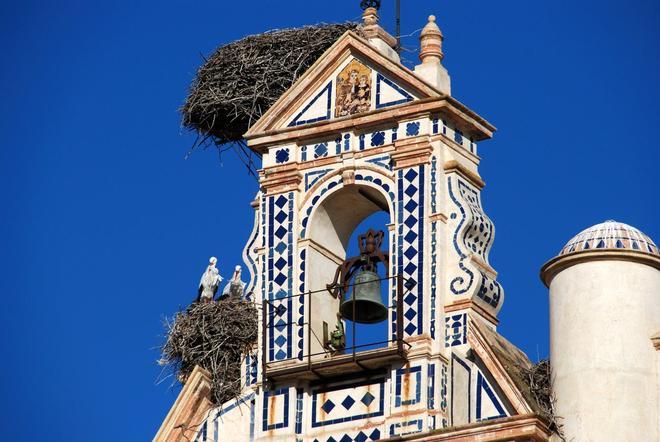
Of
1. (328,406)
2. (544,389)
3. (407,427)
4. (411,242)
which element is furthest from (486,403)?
(411,242)

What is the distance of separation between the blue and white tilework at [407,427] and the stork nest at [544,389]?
1.17 metres

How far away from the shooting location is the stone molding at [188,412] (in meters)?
37.5

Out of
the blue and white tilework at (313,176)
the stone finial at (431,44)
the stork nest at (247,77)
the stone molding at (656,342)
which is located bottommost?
the stone molding at (656,342)

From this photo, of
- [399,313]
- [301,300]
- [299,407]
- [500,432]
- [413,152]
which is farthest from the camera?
[301,300]

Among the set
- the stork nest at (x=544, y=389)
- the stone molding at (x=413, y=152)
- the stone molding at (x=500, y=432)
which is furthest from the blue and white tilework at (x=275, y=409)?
the stone molding at (x=413, y=152)

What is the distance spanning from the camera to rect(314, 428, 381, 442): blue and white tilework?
3609 cm

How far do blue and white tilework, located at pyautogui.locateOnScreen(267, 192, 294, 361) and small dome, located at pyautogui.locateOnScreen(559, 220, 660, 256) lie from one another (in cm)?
322

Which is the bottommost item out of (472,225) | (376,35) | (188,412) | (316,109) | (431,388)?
(431,388)

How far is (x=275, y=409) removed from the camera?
1452 inches

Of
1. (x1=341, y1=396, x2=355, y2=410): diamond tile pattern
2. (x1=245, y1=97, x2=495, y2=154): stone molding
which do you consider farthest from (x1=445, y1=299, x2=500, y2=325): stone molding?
(x1=245, y1=97, x2=495, y2=154): stone molding

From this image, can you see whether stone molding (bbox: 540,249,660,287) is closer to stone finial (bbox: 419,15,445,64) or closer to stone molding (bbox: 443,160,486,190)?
stone molding (bbox: 443,160,486,190)

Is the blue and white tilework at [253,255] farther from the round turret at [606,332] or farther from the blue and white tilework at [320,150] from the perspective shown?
the round turret at [606,332]

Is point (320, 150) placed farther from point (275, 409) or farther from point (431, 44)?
point (275, 409)

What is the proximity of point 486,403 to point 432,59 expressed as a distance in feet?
13.1
